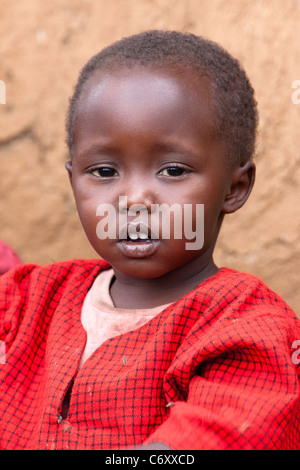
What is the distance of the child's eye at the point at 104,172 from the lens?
5.18 feet

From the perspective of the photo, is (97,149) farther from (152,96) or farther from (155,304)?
(155,304)

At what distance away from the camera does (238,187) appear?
1.71 m

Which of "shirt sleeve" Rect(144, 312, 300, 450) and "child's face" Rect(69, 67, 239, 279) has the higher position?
"child's face" Rect(69, 67, 239, 279)

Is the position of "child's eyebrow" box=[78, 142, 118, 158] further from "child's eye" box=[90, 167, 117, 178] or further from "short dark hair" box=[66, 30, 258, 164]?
"short dark hair" box=[66, 30, 258, 164]

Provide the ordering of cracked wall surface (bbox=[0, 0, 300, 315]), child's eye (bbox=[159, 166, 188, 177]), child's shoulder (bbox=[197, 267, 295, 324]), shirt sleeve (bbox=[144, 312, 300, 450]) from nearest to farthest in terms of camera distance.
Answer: shirt sleeve (bbox=[144, 312, 300, 450]), child's shoulder (bbox=[197, 267, 295, 324]), child's eye (bbox=[159, 166, 188, 177]), cracked wall surface (bbox=[0, 0, 300, 315])

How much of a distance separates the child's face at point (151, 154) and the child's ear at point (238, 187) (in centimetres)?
8

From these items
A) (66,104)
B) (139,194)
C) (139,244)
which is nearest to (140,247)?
(139,244)

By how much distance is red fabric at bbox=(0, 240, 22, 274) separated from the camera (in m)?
2.06

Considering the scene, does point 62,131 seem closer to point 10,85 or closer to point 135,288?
point 10,85

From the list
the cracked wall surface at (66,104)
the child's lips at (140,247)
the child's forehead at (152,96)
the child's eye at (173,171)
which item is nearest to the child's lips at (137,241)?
the child's lips at (140,247)

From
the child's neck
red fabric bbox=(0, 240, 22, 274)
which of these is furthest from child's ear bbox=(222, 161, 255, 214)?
red fabric bbox=(0, 240, 22, 274)

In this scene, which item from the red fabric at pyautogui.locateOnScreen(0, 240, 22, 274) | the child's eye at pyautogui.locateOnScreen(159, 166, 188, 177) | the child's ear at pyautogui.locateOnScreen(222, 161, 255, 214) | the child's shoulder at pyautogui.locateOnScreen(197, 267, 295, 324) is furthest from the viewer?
the red fabric at pyautogui.locateOnScreen(0, 240, 22, 274)

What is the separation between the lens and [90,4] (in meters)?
2.33

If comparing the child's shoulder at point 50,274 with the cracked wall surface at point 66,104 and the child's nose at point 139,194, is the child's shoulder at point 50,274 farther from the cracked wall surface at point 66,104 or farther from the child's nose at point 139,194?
the cracked wall surface at point 66,104
